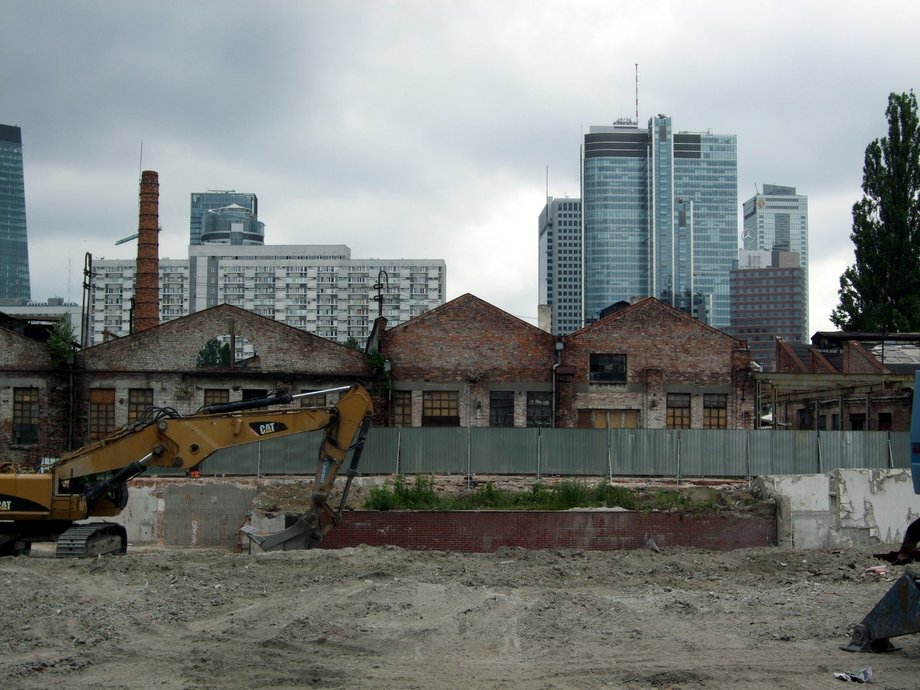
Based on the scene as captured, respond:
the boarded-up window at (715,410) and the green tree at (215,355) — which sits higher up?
the green tree at (215,355)

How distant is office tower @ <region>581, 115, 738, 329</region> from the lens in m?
181

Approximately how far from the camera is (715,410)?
36688 millimetres

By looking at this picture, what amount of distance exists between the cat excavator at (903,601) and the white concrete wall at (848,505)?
508 inches

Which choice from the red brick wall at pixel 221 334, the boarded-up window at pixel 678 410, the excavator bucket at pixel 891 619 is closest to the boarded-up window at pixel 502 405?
the red brick wall at pixel 221 334

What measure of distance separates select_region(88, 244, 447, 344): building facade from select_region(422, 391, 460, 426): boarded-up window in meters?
111

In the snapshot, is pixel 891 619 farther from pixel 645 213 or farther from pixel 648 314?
pixel 645 213

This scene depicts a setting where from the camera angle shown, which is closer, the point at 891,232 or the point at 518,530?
the point at 518,530

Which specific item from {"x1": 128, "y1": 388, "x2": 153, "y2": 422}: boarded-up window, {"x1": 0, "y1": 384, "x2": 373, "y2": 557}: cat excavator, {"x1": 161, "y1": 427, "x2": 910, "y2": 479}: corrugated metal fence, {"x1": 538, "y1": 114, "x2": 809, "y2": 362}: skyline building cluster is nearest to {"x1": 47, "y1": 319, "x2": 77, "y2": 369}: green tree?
{"x1": 128, "y1": 388, "x2": 153, "y2": 422}: boarded-up window

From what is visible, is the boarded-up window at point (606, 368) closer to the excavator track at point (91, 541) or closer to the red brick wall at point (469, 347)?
the red brick wall at point (469, 347)

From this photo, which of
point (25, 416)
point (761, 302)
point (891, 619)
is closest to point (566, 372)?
point (25, 416)

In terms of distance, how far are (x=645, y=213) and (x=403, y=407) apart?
15477 centimetres

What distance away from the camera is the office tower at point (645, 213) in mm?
181375

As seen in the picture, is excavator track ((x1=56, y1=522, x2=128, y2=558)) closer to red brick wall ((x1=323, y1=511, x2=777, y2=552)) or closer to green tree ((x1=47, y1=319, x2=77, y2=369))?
red brick wall ((x1=323, y1=511, x2=777, y2=552))

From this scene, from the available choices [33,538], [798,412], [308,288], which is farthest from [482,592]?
[308,288]
